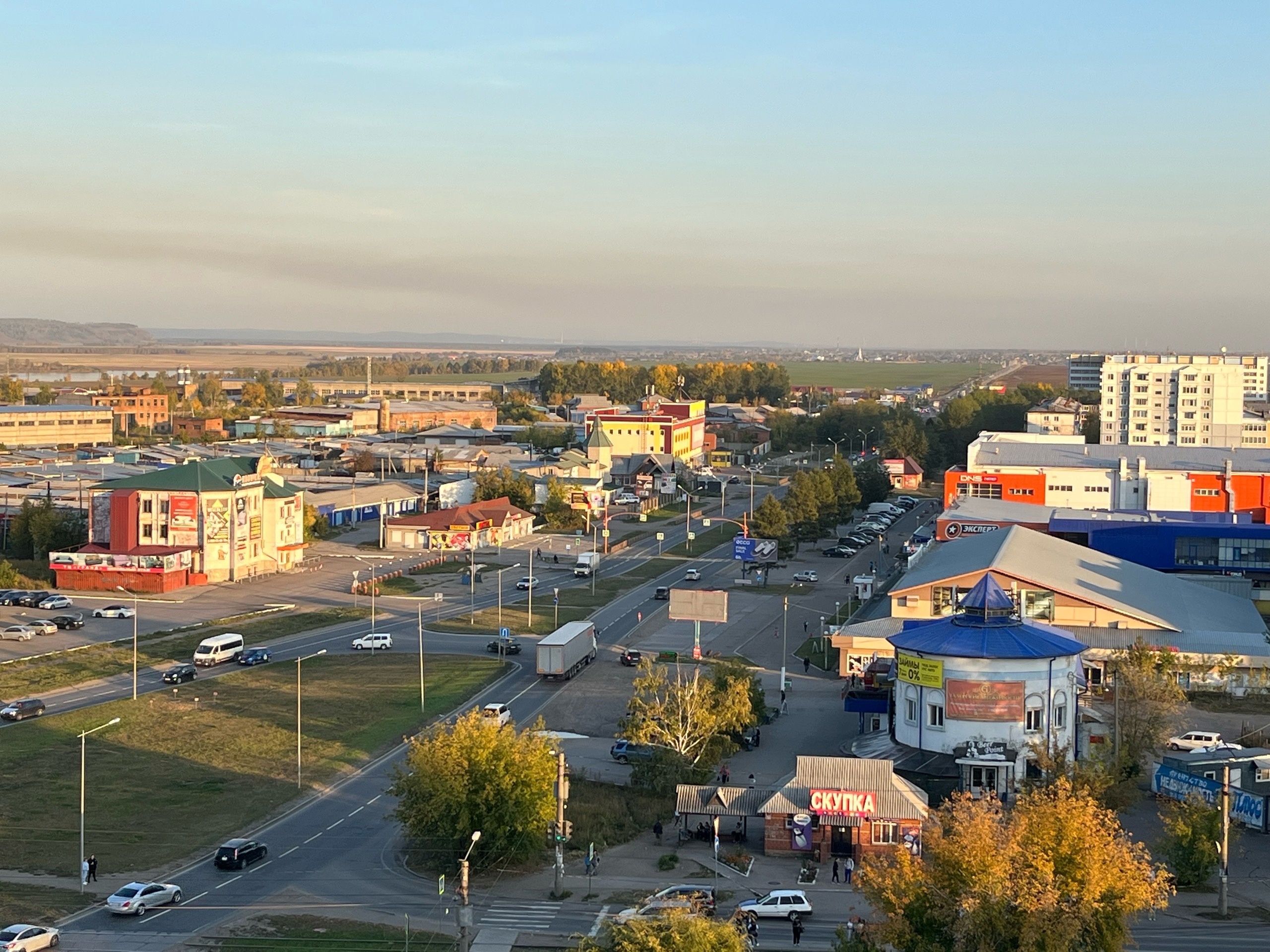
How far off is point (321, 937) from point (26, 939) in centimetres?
570

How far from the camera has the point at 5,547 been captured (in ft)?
290

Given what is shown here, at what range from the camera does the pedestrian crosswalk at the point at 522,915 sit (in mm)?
32156

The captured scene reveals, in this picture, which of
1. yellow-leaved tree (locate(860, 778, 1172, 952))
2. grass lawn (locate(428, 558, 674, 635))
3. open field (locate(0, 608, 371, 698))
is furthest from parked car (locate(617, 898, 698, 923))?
grass lawn (locate(428, 558, 674, 635))

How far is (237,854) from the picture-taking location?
35.8 m

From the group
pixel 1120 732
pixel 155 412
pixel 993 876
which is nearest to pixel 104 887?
pixel 993 876

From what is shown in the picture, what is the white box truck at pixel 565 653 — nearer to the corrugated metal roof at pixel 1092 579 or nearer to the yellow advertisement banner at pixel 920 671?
the corrugated metal roof at pixel 1092 579

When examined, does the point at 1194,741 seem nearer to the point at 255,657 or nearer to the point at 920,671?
the point at 920,671

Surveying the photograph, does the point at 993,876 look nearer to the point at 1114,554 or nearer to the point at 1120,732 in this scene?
the point at 1120,732

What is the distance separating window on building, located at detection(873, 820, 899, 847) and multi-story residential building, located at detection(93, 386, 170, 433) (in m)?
168

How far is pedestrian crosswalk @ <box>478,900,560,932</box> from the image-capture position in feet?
105

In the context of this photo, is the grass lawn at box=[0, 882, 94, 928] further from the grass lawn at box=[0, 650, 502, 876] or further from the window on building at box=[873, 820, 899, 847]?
the window on building at box=[873, 820, 899, 847]

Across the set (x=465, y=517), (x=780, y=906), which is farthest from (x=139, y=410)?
(x=780, y=906)

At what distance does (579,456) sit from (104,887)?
316ft

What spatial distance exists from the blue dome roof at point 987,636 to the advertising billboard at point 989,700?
0.83 m
